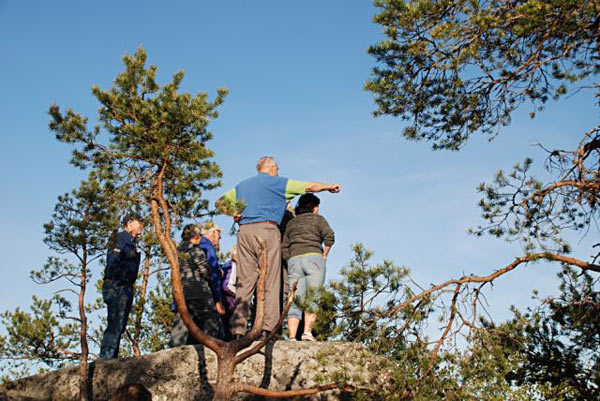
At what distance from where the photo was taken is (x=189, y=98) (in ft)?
18.0

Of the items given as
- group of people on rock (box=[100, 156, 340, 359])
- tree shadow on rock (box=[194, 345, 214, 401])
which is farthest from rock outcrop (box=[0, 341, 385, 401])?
group of people on rock (box=[100, 156, 340, 359])

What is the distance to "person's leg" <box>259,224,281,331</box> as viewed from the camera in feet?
20.2

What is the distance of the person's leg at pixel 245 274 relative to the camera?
626 cm

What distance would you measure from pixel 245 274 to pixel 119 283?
55.9 inches

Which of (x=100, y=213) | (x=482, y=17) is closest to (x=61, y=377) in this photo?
(x=100, y=213)

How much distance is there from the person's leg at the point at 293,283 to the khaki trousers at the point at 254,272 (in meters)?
0.22

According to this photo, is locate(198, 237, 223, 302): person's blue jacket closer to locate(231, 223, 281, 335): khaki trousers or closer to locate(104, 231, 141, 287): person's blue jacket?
locate(231, 223, 281, 335): khaki trousers

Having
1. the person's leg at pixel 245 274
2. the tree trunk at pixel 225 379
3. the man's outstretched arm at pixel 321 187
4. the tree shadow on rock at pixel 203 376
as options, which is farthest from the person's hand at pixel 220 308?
the tree trunk at pixel 225 379

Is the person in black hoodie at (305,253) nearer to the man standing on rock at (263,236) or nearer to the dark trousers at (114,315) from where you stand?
the man standing on rock at (263,236)

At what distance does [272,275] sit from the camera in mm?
6211

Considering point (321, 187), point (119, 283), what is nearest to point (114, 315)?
point (119, 283)

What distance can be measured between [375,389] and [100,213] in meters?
3.42

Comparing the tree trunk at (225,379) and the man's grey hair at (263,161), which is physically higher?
the man's grey hair at (263,161)

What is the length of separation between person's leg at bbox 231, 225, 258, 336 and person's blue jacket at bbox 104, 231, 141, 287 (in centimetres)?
118
